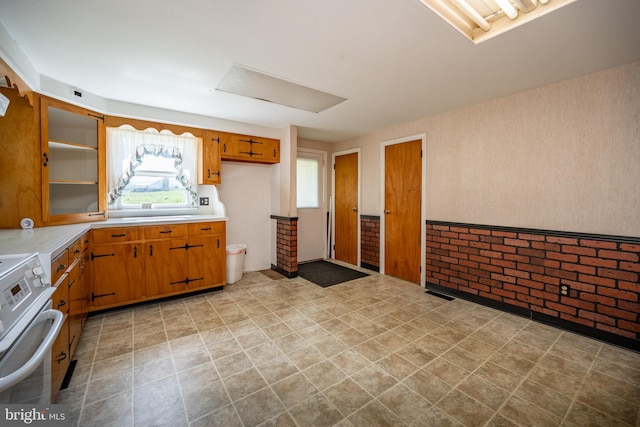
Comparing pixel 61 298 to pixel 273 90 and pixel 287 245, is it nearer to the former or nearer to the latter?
pixel 273 90

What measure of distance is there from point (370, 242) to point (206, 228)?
254cm

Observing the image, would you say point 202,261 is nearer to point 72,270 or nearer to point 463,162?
point 72,270

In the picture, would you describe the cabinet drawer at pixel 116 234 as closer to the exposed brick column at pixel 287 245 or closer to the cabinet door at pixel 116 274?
the cabinet door at pixel 116 274

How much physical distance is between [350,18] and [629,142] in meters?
2.43

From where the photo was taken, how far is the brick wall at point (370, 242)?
431 cm

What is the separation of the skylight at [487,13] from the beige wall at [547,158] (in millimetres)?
1236

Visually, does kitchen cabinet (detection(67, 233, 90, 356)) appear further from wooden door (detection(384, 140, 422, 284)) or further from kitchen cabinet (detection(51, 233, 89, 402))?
wooden door (detection(384, 140, 422, 284))

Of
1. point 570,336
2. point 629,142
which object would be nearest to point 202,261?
point 570,336

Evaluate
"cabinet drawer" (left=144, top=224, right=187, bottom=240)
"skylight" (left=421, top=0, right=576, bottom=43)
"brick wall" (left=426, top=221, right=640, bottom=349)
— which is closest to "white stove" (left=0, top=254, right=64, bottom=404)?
"cabinet drawer" (left=144, top=224, right=187, bottom=240)

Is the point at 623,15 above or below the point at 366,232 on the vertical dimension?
above

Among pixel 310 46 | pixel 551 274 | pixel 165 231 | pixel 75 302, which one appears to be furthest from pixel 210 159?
pixel 551 274

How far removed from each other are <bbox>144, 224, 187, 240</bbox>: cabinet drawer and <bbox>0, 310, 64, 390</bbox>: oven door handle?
176cm

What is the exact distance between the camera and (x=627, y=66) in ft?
6.96

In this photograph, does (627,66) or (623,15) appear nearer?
(623,15)
